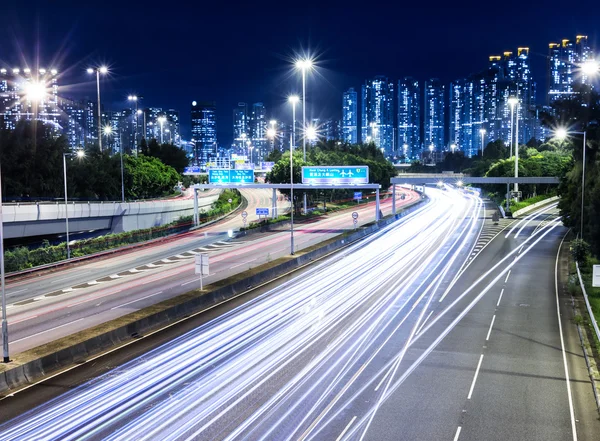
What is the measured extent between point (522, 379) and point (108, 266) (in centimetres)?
3152

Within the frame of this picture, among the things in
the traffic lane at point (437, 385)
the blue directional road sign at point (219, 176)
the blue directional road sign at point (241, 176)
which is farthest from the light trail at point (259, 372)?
the blue directional road sign at point (219, 176)

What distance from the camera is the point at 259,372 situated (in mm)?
17656

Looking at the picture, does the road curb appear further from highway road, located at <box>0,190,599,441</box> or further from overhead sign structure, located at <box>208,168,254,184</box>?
overhead sign structure, located at <box>208,168,254,184</box>

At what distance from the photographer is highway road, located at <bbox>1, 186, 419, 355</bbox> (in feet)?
81.0

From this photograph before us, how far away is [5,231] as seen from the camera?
1635 inches

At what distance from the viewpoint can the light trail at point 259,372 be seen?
45.4ft

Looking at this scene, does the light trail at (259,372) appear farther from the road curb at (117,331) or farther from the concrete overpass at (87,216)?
the concrete overpass at (87,216)


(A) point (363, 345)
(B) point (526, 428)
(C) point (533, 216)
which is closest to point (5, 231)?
(A) point (363, 345)

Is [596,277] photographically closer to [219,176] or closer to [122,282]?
[122,282]

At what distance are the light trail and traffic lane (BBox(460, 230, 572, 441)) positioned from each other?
2.67 meters

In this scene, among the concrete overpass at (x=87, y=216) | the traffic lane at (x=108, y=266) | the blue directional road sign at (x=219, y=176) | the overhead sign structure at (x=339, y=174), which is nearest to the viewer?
the traffic lane at (x=108, y=266)

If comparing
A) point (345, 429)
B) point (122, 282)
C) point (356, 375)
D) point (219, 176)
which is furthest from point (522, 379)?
point (219, 176)

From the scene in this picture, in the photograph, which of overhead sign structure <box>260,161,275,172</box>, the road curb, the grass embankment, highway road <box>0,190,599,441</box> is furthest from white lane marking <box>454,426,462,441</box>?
overhead sign structure <box>260,161,275,172</box>

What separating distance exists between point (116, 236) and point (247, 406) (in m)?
38.5
